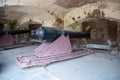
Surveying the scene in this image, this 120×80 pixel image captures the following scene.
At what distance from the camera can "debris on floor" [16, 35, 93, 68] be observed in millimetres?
2687

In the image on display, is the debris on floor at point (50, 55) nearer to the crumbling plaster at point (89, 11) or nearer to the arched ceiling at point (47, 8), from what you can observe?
the arched ceiling at point (47, 8)

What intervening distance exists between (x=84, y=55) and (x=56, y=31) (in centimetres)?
98

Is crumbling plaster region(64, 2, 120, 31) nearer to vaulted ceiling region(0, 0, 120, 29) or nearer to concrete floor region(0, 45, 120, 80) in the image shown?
vaulted ceiling region(0, 0, 120, 29)

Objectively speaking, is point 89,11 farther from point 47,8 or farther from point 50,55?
point 50,55

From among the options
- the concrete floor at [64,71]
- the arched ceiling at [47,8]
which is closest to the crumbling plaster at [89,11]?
the arched ceiling at [47,8]

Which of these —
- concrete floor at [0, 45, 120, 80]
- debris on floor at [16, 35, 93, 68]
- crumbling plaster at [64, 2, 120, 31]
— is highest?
crumbling plaster at [64, 2, 120, 31]

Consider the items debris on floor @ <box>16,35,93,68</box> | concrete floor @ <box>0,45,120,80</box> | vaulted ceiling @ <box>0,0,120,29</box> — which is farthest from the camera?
vaulted ceiling @ <box>0,0,120,29</box>

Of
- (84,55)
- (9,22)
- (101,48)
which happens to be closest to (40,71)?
(84,55)

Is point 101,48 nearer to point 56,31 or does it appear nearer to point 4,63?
point 56,31

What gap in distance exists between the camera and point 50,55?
2.97 m

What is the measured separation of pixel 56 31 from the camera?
3.28 metres

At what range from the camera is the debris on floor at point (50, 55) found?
8.81 feet

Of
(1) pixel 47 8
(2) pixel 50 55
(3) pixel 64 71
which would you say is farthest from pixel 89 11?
(3) pixel 64 71

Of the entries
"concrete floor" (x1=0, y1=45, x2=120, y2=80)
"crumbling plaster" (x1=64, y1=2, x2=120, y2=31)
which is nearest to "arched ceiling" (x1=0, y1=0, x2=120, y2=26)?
"crumbling plaster" (x1=64, y1=2, x2=120, y2=31)
